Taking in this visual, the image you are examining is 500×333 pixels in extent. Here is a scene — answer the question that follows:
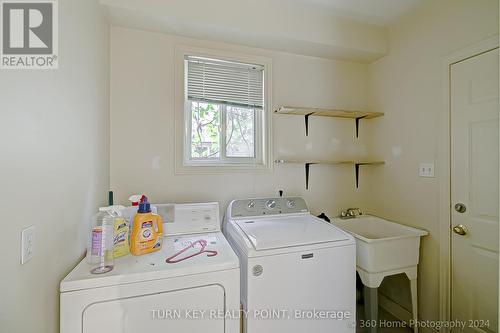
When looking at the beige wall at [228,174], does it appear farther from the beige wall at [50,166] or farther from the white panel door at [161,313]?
the white panel door at [161,313]

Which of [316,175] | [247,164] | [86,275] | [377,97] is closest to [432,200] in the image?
[316,175]

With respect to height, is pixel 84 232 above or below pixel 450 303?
above

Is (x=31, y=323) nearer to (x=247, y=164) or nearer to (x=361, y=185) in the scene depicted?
(x=247, y=164)

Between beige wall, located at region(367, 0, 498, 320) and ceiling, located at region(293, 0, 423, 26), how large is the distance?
11 cm

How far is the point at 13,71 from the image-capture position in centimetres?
78

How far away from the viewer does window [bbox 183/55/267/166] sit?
2.01 meters

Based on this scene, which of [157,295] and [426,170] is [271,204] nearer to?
[157,295]

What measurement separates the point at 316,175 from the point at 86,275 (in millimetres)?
1902

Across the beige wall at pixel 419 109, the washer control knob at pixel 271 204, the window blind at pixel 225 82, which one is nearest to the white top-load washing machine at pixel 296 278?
the washer control knob at pixel 271 204

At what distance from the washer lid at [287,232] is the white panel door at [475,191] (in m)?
0.88

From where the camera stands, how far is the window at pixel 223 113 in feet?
6.60

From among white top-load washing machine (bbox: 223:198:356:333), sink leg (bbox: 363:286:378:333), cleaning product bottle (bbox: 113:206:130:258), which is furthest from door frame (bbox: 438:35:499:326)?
cleaning product bottle (bbox: 113:206:130:258)

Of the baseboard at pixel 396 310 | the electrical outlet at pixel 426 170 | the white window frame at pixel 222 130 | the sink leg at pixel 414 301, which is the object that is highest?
the white window frame at pixel 222 130

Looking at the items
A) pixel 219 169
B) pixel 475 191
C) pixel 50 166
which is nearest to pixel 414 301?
pixel 475 191
